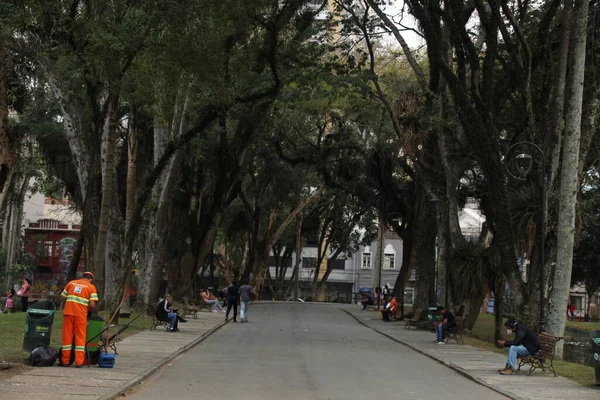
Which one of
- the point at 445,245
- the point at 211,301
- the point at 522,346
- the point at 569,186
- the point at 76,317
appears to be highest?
the point at 569,186

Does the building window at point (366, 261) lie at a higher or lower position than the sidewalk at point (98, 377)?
higher

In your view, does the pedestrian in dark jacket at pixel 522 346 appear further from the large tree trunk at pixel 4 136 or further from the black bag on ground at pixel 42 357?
the large tree trunk at pixel 4 136

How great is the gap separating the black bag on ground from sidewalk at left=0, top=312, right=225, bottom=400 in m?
0.14

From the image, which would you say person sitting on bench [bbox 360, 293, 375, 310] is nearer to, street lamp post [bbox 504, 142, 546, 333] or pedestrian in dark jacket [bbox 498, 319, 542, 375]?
street lamp post [bbox 504, 142, 546, 333]

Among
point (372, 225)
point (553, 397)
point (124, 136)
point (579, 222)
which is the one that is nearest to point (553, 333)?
point (579, 222)

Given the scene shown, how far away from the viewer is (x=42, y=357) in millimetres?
12344

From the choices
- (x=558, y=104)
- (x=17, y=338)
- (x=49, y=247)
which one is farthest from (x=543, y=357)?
(x=49, y=247)

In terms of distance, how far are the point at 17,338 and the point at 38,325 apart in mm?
4166

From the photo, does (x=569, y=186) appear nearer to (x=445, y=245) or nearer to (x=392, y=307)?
(x=445, y=245)

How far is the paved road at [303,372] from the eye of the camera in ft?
37.3

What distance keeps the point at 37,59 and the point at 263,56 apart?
10266 millimetres

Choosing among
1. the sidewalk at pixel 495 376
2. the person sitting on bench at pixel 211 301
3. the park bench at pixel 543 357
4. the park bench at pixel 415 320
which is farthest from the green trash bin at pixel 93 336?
the person sitting on bench at pixel 211 301

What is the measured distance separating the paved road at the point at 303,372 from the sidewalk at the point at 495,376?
1.00 feet

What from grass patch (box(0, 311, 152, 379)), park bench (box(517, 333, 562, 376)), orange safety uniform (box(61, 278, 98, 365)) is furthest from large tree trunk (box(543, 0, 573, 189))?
orange safety uniform (box(61, 278, 98, 365))
